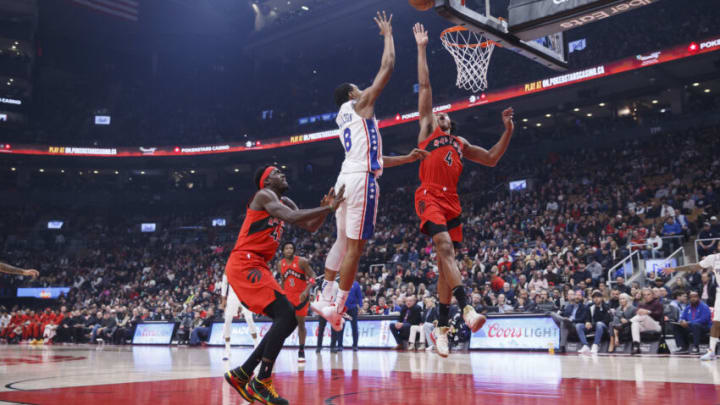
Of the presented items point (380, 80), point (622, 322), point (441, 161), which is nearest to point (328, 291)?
point (441, 161)

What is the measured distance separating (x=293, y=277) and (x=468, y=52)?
227 inches

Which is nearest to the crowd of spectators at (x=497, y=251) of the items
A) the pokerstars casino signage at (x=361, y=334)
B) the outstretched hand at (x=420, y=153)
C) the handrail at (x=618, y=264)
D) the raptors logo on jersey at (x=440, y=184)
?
the handrail at (x=618, y=264)

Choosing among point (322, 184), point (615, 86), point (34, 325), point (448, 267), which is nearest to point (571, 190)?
point (615, 86)

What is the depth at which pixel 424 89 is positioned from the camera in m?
5.89

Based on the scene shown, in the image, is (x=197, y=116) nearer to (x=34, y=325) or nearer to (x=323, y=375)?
(x=34, y=325)

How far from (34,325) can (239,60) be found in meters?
24.5

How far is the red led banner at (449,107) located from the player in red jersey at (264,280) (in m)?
20.8

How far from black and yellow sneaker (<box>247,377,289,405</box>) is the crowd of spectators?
9.09 metres

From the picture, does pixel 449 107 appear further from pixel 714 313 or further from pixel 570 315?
pixel 714 313

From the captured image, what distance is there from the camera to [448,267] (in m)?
5.73

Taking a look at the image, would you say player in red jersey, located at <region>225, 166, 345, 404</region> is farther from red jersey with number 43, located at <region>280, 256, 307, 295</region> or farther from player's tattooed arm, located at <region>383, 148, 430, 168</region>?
red jersey with number 43, located at <region>280, 256, 307, 295</region>

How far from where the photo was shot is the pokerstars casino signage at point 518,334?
12.6 meters

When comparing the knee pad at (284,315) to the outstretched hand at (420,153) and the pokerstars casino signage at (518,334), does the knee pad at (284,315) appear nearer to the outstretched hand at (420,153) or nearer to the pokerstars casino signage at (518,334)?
the outstretched hand at (420,153)

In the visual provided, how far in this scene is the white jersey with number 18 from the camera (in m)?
5.43
